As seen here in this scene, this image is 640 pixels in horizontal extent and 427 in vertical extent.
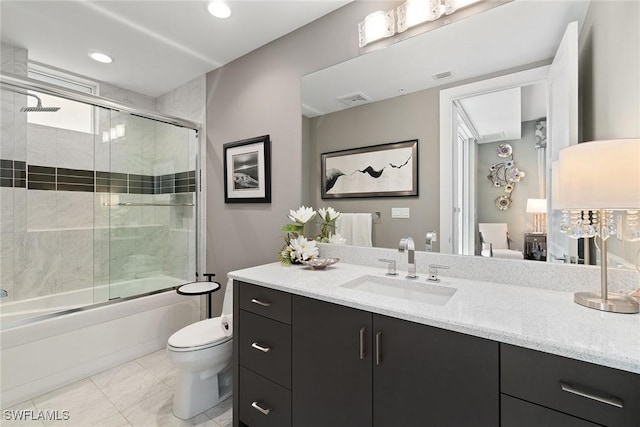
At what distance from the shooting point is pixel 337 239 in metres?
1.90

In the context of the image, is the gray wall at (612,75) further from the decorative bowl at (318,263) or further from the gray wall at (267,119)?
the decorative bowl at (318,263)

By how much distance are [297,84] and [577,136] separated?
160cm

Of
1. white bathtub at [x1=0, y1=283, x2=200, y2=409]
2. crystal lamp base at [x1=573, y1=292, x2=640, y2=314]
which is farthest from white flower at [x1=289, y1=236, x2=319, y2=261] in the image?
white bathtub at [x1=0, y1=283, x2=200, y2=409]

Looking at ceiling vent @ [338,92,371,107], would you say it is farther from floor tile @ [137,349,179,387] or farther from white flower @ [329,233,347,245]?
floor tile @ [137,349,179,387]

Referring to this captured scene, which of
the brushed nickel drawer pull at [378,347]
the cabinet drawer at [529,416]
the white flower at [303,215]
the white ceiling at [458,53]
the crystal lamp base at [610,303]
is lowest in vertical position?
the cabinet drawer at [529,416]

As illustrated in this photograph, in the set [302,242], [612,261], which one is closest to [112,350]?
[302,242]

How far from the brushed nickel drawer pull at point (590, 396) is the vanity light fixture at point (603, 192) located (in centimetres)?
37

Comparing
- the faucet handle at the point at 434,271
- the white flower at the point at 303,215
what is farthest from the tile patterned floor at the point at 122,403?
the faucet handle at the point at 434,271

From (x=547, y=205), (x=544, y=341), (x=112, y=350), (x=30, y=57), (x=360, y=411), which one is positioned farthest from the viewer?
(x=30, y=57)

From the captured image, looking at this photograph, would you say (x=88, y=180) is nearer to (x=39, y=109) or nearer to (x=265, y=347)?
(x=39, y=109)

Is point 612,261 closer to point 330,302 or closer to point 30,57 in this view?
point 330,302

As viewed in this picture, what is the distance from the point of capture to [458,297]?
1.13 metres

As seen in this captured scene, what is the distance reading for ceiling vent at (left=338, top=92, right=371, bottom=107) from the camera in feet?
5.71

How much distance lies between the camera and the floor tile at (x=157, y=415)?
1620 millimetres
